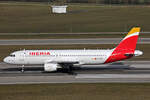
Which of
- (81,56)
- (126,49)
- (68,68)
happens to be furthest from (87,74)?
(126,49)

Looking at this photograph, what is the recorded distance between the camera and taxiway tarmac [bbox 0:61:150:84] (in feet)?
132

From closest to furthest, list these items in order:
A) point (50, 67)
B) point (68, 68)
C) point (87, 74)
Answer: point (50, 67)
point (87, 74)
point (68, 68)

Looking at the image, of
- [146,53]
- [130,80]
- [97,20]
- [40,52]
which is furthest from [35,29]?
[130,80]

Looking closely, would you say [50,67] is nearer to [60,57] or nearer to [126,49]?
[60,57]

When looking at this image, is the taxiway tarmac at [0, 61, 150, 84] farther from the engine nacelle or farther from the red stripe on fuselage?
the red stripe on fuselage

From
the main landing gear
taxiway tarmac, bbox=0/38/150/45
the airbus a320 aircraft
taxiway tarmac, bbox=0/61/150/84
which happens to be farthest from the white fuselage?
taxiway tarmac, bbox=0/38/150/45

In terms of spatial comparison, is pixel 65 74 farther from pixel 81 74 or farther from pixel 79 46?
pixel 79 46

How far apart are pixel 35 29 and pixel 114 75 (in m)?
62.9

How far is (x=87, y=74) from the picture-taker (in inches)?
1742

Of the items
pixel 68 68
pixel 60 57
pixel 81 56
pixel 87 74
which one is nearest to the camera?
pixel 87 74

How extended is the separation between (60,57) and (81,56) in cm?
303

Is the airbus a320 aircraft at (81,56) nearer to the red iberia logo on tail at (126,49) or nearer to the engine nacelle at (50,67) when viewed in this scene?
the red iberia logo on tail at (126,49)

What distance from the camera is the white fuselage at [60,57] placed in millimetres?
45375

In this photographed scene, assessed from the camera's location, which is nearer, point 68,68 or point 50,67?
point 50,67
